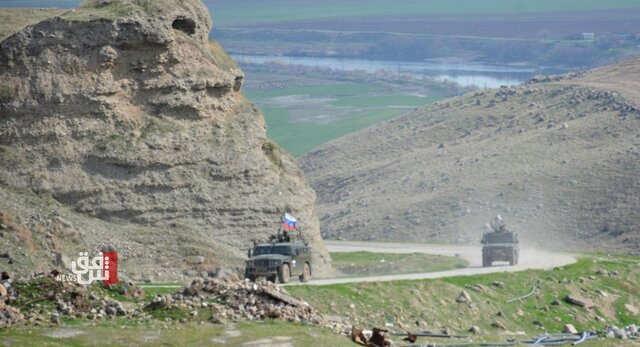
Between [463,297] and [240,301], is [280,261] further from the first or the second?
[240,301]

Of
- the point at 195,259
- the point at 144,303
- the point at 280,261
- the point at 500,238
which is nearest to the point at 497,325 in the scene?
the point at 280,261

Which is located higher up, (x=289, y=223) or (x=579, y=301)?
(x=289, y=223)

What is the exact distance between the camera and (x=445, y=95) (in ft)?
609

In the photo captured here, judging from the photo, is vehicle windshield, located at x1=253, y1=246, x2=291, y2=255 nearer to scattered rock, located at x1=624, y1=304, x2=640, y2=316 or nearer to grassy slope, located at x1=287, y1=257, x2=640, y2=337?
grassy slope, located at x1=287, y1=257, x2=640, y2=337

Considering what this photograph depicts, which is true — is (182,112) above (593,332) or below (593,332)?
above

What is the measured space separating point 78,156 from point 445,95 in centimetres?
12758

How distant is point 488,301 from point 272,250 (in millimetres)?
7317

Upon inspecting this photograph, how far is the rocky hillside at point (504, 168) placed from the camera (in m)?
102

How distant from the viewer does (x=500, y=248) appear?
7381 centimetres

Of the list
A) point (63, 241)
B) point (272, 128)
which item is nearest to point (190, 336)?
point (63, 241)

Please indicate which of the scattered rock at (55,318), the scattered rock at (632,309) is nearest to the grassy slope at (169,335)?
the scattered rock at (55,318)

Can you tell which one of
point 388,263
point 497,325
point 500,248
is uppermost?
point 500,248

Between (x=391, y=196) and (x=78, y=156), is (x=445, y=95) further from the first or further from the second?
(x=78, y=156)

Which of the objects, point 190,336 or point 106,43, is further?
point 106,43
